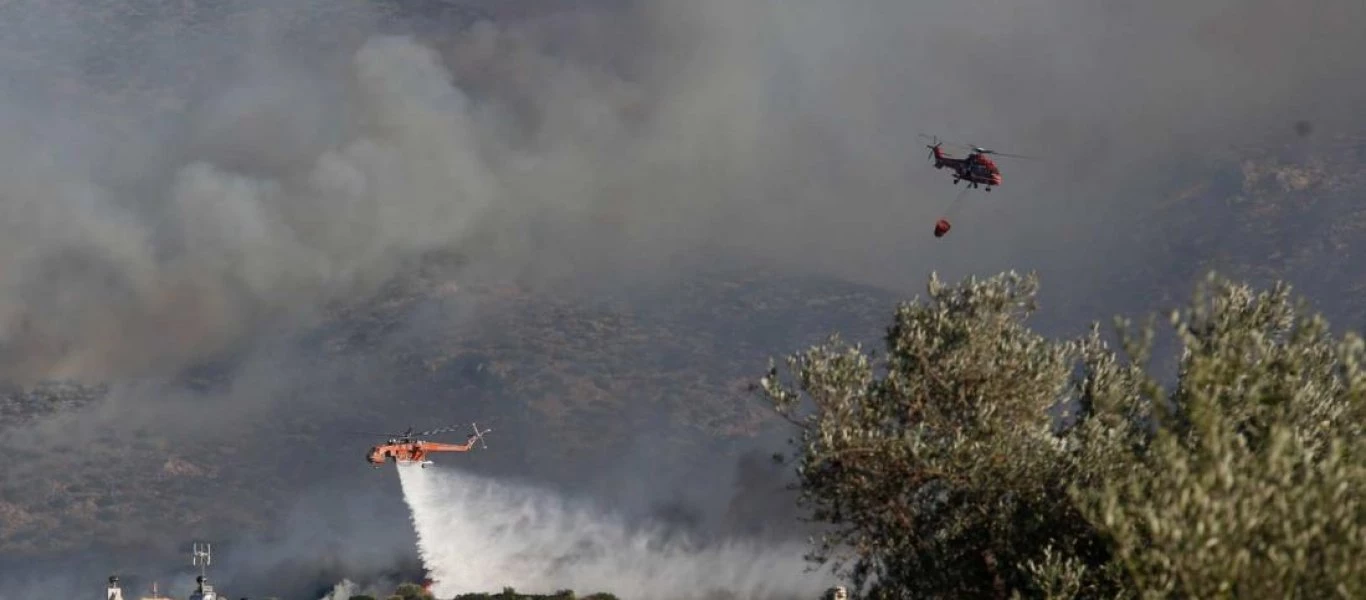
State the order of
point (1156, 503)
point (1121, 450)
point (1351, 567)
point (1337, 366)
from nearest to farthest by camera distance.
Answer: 1. point (1351, 567)
2. point (1156, 503)
3. point (1121, 450)
4. point (1337, 366)

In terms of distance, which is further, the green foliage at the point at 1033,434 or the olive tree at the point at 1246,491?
the green foliage at the point at 1033,434

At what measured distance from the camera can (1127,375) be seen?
7581 centimetres

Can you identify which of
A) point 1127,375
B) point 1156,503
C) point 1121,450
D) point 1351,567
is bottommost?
point 1351,567

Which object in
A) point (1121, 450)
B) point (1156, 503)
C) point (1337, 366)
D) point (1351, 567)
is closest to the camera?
point (1351, 567)

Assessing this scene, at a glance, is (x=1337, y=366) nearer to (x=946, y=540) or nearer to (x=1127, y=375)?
(x=1127, y=375)

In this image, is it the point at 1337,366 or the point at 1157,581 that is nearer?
the point at 1157,581

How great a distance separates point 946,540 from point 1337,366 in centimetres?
1565

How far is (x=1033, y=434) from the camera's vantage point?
7094 cm

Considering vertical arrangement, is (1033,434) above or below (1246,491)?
above

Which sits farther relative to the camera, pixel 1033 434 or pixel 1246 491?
pixel 1033 434

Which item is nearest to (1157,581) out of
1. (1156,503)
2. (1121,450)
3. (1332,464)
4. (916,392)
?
(1156,503)

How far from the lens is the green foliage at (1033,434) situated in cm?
5916

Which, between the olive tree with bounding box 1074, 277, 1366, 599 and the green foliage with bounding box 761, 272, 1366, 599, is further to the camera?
the green foliage with bounding box 761, 272, 1366, 599

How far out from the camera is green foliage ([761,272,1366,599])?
59156 mm
